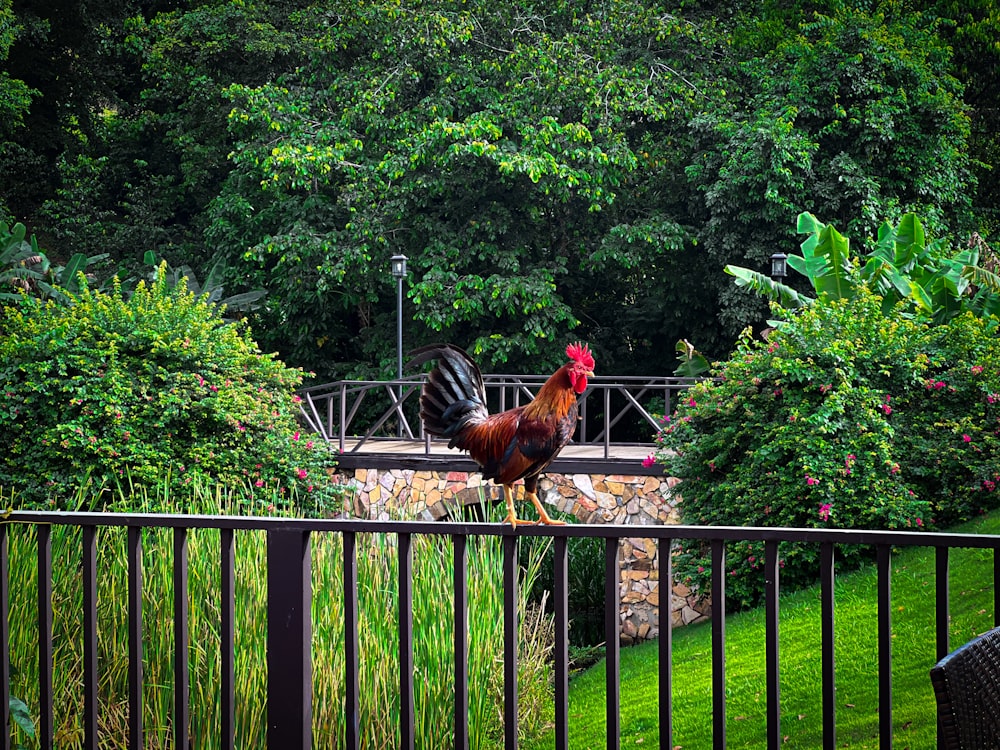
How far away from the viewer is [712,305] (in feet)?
50.4

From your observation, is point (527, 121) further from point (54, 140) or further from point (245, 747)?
point (245, 747)

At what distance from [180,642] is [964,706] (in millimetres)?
1417

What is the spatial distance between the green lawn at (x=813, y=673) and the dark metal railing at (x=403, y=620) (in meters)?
2.96

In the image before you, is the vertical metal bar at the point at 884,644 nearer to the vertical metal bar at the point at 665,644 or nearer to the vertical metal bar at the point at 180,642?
the vertical metal bar at the point at 665,644

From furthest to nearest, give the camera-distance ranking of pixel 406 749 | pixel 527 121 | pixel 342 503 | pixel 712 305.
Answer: pixel 712 305, pixel 527 121, pixel 342 503, pixel 406 749

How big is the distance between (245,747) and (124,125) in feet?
54.1

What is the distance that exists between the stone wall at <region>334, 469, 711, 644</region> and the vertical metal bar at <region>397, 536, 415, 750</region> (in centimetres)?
818

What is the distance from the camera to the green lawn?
5082 millimetres

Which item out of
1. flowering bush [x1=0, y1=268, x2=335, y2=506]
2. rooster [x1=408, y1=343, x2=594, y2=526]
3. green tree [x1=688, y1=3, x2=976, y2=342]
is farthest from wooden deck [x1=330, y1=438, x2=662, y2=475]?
rooster [x1=408, y1=343, x2=594, y2=526]

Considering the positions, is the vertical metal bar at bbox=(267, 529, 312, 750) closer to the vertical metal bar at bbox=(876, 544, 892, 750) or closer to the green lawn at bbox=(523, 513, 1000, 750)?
the vertical metal bar at bbox=(876, 544, 892, 750)

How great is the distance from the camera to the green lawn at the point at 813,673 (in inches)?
200

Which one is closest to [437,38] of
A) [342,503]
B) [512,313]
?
[512,313]

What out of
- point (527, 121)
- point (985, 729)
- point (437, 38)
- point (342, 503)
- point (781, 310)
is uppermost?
point (437, 38)

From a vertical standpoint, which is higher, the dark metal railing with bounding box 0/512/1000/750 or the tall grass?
the dark metal railing with bounding box 0/512/1000/750
